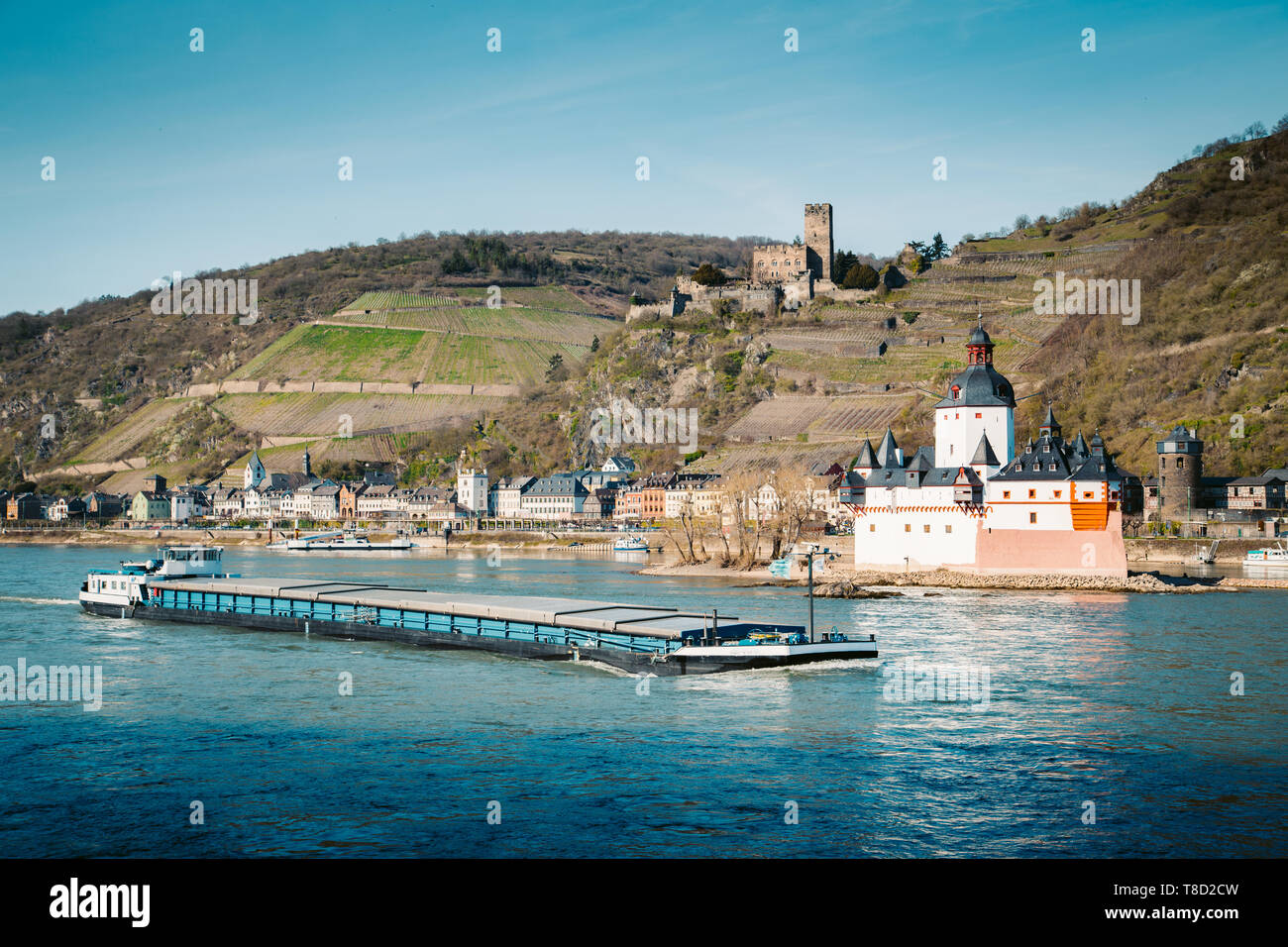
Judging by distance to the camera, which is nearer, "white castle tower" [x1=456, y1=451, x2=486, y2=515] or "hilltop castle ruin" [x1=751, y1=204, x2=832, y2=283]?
"white castle tower" [x1=456, y1=451, x2=486, y2=515]

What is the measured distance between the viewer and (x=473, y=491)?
16688 centimetres

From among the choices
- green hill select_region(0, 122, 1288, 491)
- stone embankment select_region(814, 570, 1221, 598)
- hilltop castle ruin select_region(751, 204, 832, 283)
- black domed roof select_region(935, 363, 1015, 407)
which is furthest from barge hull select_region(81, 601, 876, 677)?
hilltop castle ruin select_region(751, 204, 832, 283)

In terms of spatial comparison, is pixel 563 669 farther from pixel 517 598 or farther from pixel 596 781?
pixel 596 781

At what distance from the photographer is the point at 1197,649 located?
135ft

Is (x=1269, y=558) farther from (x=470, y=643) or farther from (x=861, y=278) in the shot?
(x=861, y=278)

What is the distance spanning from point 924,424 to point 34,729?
10733cm

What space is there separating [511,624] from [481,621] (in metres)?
1.20

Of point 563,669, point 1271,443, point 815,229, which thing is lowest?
point 563,669

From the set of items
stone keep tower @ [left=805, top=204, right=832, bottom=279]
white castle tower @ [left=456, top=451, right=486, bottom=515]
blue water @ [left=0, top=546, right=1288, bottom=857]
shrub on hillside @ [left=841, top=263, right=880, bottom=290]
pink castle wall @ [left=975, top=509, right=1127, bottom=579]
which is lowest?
blue water @ [left=0, top=546, right=1288, bottom=857]

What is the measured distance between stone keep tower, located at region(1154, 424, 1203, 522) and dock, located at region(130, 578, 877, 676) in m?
58.5

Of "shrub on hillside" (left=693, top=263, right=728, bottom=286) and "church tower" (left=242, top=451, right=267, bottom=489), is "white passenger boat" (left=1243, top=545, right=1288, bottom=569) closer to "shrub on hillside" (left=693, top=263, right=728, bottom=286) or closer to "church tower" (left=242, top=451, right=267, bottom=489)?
"shrub on hillside" (left=693, top=263, right=728, bottom=286)

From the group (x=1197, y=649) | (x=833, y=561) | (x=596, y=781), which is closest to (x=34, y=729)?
(x=596, y=781)

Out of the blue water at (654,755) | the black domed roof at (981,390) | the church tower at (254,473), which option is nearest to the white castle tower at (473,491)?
the church tower at (254,473)

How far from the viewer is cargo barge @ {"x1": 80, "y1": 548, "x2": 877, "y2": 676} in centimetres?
3772
